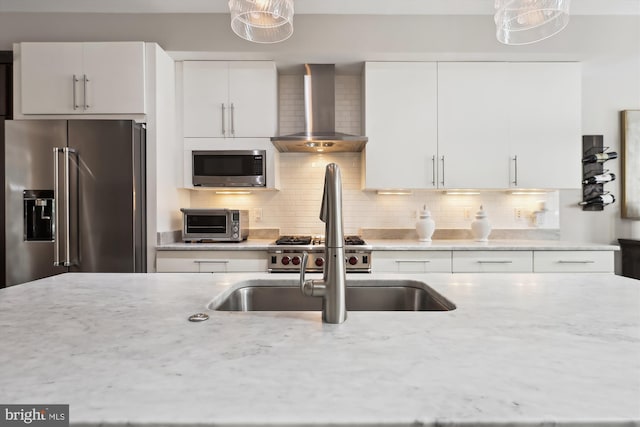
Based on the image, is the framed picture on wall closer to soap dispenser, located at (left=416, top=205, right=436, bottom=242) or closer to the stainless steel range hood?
soap dispenser, located at (left=416, top=205, right=436, bottom=242)

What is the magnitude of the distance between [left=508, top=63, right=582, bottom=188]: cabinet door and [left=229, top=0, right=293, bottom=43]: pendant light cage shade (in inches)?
90.1

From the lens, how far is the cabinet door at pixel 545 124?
10.5 ft

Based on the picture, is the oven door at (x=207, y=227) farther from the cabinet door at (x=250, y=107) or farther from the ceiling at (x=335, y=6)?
the ceiling at (x=335, y=6)

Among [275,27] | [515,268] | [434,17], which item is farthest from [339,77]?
[515,268]

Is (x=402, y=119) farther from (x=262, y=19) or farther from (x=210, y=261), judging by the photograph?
(x=210, y=261)

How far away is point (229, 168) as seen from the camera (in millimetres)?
3236

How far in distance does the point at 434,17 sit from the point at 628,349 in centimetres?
303

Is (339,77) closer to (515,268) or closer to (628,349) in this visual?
(515,268)

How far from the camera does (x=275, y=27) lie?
1.78 meters

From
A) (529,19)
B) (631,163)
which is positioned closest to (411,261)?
(529,19)

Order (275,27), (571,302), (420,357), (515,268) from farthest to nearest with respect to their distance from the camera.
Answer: (515,268)
(275,27)
(571,302)
(420,357)

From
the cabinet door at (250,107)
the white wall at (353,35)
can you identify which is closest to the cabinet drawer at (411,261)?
the cabinet door at (250,107)

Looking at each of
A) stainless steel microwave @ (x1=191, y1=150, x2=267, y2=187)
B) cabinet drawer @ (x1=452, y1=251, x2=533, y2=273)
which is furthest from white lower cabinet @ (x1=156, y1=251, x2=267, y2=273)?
cabinet drawer @ (x1=452, y1=251, x2=533, y2=273)

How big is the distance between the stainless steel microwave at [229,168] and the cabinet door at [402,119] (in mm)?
912
